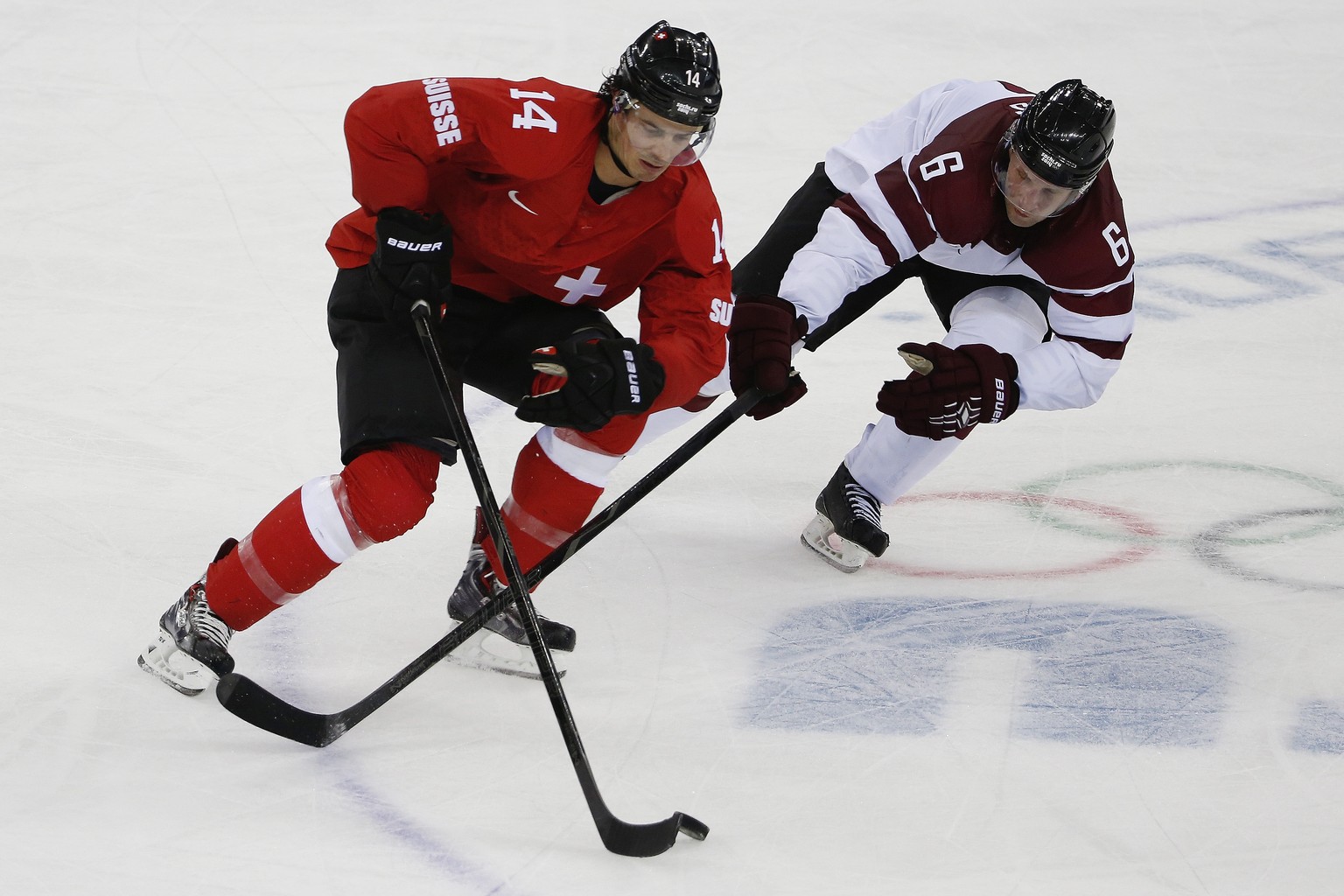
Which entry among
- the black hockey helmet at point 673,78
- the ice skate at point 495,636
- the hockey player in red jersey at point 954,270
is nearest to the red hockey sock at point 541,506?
the ice skate at point 495,636

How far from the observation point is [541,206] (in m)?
2.33

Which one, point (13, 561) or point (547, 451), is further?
point (13, 561)

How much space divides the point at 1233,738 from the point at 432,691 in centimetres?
145

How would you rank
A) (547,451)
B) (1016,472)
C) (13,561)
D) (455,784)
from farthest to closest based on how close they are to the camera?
(1016,472)
(13,561)
(547,451)
(455,784)

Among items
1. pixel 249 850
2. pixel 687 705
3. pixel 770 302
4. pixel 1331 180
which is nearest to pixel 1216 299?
pixel 1331 180

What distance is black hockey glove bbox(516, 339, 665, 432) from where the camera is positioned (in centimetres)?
221

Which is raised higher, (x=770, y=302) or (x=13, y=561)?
(x=770, y=302)

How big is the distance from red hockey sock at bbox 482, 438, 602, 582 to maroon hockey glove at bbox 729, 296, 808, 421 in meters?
0.46

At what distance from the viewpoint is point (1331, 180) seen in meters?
5.19

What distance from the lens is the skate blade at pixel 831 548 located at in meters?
3.11

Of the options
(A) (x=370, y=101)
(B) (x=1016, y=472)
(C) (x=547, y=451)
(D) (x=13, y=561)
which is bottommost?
(B) (x=1016, y=472)

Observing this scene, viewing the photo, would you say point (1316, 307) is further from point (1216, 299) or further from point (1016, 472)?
point (1016, 472)

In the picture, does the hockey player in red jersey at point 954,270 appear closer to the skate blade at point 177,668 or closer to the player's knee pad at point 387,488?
the player's knee pad at point 387,488

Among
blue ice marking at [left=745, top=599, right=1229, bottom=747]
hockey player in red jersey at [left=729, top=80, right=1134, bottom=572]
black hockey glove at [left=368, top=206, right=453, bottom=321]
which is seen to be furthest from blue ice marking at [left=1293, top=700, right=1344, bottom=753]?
black hockey glove at [left=368, top=206, right=453, bottom=321]
